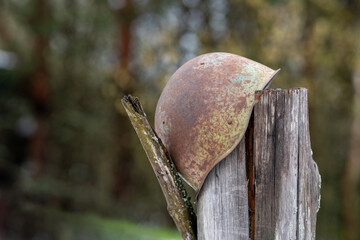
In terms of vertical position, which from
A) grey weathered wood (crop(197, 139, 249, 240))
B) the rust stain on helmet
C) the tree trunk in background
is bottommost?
grey weathered wood (crop(197, 139, 249, 240))

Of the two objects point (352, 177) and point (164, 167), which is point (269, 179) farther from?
point (352, 177)

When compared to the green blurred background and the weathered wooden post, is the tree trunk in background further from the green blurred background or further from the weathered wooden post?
the weathered wooden post

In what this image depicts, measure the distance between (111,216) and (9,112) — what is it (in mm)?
3580

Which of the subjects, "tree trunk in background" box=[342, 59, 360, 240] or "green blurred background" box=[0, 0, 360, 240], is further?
"tree trunk in background" box=[342, 59, 360, 240]

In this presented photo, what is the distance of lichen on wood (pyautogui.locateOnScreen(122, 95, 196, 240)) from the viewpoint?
1536mm

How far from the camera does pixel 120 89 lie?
6820 millimetres

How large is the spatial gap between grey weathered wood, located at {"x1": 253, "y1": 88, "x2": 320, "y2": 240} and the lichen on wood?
1.01 ft

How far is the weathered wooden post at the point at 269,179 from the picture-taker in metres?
1.40

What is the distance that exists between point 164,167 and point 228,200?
0.30 metres

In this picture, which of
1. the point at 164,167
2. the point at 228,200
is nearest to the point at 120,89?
the point at 164,167

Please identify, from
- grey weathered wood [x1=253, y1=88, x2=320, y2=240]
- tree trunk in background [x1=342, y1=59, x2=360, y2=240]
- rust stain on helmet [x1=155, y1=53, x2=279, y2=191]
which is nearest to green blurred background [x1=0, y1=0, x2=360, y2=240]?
tree trunk in background [x1=342, y1=59, x2=360, y2=240]

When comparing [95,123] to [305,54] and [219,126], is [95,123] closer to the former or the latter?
[305,54]

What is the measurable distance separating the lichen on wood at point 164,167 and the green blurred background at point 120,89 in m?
4.95

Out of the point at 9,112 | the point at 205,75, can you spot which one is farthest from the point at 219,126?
the point at 9,112
